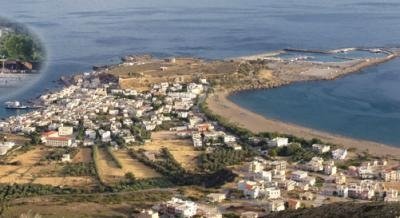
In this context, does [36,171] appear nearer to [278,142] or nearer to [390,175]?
[278,142]

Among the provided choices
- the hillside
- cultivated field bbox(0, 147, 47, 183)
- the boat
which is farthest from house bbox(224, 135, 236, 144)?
the hillside

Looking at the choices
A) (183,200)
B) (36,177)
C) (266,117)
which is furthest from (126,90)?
(183,200)

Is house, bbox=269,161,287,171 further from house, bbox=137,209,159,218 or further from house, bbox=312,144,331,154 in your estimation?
house, bbox=137,209,159,218

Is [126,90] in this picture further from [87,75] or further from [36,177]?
[36,177]

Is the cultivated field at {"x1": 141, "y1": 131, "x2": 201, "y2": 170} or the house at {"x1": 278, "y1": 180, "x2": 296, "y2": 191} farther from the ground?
the house at {"x1": 278, "y1": 180, "x2": 296, "y2": 191}

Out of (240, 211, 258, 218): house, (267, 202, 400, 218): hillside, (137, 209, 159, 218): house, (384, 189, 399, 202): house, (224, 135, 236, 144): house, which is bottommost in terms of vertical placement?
(224, 135, 236, 144): house

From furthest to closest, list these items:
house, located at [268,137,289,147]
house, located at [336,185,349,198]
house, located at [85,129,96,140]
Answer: house, located at [85,129,96,140] < house, located at [268,137,289,147] < house, located at [336,185,349,198]
